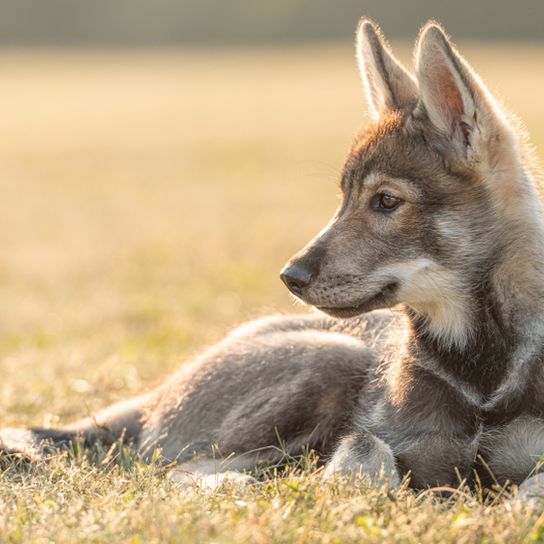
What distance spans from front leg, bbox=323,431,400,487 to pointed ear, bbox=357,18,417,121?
1837mm

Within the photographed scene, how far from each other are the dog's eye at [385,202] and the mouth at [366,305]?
0.39 m

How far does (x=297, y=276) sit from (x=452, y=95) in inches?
47.5

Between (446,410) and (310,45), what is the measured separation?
221ft

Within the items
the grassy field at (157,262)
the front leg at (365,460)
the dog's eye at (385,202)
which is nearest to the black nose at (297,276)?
the dog's eye at (385,202)

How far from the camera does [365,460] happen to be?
17.2ft

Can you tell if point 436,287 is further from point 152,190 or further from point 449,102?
point 152,190

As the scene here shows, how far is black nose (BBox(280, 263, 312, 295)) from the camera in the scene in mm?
5387

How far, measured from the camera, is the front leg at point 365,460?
202 inches

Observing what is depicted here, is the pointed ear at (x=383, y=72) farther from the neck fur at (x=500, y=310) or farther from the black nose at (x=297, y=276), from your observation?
the black nose at (x=297, y=276)

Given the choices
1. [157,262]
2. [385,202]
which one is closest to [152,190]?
[157,262]

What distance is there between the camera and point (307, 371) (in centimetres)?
597

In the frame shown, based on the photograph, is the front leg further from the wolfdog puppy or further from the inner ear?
the inner ear

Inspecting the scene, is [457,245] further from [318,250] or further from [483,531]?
[483,531]

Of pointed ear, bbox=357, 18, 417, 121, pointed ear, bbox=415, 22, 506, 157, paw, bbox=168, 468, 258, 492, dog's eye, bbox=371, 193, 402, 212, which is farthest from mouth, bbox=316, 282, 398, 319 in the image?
pointed ear, bbox=357, 18, 417, 121
